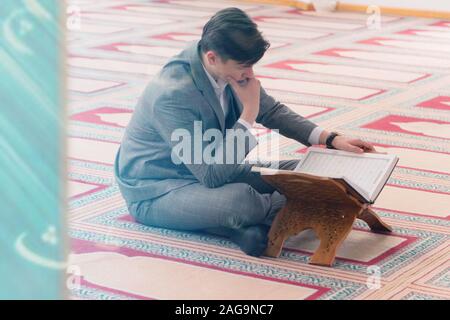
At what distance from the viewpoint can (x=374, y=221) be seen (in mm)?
2982

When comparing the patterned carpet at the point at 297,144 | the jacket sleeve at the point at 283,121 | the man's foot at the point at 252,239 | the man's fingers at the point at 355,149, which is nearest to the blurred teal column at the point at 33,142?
the patterned carpet at the point at 297,144

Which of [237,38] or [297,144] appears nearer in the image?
[237,38]

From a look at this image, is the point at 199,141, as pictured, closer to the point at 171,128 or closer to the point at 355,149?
the point at 171,128

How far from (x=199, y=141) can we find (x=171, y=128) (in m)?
0.10

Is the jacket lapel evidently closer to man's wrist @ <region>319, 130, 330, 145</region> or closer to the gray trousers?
the gray trousers

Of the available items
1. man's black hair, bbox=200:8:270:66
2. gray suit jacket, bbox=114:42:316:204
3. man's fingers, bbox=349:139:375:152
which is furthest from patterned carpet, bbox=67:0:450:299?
man's black hair, bbox=200:8:270:66

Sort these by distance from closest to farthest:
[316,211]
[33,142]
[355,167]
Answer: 1. [33,142]
2. [316,211]
3. [355,167]

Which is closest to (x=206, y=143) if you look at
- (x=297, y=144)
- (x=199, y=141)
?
(x=199, y=141)

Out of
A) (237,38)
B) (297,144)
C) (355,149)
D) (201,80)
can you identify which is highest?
(237,38)

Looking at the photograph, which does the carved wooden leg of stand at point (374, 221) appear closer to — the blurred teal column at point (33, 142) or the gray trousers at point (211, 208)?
the gray trousers at point (211, 208)

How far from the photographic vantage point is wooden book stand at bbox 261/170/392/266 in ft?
8.64

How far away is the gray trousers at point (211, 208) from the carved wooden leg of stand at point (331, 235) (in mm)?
201
